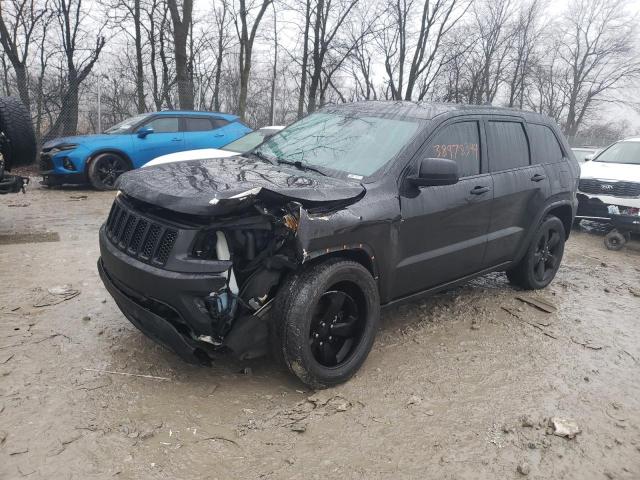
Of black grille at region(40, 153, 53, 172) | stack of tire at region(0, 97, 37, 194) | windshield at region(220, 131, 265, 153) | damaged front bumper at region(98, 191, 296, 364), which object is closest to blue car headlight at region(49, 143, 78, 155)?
black grille at region(40, 153, 53, 172)

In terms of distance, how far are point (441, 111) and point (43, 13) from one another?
16.1 metres

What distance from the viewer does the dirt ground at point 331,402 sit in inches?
97.8

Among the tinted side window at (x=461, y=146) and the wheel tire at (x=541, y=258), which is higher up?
the tinted side window at (x=461, y=146)

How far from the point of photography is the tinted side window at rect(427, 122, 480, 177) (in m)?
3.74

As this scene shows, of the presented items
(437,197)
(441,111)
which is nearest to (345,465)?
(437,197)

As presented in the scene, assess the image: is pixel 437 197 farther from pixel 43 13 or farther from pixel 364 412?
pixel 43 13

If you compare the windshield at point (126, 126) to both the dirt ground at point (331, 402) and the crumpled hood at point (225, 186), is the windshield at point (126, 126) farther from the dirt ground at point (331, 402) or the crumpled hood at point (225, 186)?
the crumpled hood at point (225, 186)

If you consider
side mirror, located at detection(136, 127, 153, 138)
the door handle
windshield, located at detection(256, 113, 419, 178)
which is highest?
side mirror, located at detection(136, 127, 153, 138)

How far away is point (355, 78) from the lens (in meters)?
30.2

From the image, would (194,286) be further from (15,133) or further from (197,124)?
(197,124)

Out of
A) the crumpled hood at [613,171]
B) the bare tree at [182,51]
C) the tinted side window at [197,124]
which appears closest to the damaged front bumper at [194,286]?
the crumpled hood at [613,171]

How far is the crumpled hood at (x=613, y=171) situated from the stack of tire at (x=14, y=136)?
26.8 feet

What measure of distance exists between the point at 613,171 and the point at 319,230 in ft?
24.4

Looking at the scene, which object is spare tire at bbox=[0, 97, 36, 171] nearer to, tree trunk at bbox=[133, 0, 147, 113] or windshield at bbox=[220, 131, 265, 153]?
windshield at bbox=[220, 131, 265, 153]
